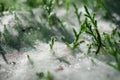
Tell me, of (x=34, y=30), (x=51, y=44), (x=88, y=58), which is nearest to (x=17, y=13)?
(x=34, y=30)

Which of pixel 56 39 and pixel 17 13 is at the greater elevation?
pixel 17 13

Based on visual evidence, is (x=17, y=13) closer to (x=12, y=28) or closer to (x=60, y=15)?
(x=12, y=28)

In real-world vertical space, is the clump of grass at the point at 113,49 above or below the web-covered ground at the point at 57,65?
above

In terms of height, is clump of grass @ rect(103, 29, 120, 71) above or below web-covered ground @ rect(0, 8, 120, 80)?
above

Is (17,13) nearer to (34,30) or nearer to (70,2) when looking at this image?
(34,30)

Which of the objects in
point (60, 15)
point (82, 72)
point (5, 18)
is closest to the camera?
point (82, 72)

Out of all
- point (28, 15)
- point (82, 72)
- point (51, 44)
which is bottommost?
point (82, 72)

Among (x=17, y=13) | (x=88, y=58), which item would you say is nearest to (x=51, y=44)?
(x=88, y=58)

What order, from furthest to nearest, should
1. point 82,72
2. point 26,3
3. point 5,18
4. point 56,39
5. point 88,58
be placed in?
point 26,3 → point 5,18 → point 56,39 → point 88,58 → point 82,72

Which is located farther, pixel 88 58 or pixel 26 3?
pixel 26 3

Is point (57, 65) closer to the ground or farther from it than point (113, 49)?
closer to the ground
